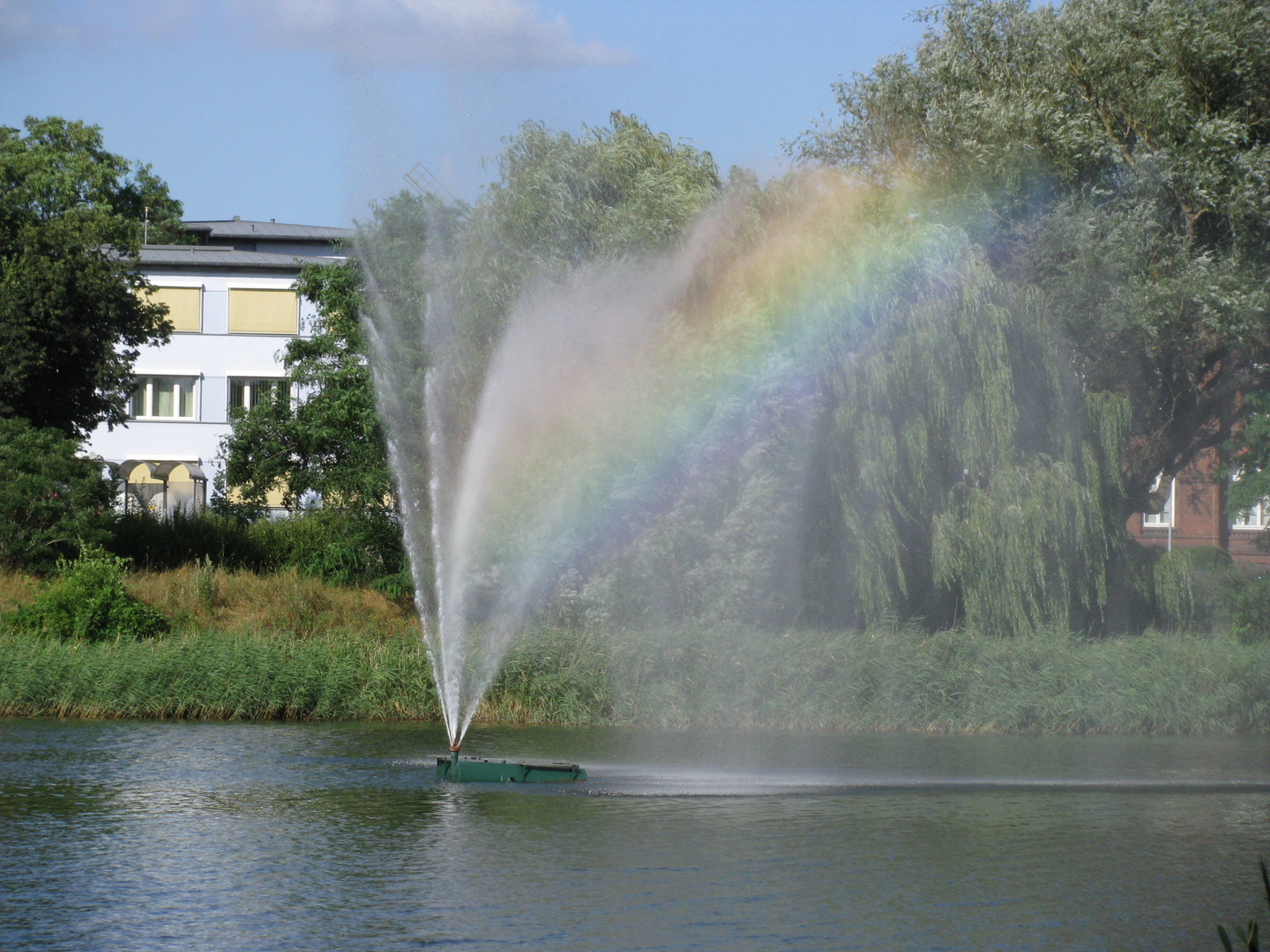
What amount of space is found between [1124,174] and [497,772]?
1903 cm

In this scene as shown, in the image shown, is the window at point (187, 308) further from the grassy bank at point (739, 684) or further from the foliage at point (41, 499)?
the grassy bank at point (739, 684)

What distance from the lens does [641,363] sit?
25531 mm

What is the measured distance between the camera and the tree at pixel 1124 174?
2683 cm

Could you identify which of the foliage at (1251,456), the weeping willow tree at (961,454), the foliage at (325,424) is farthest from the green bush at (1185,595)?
the foliage at (325,424)

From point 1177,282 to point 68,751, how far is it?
2174 cm

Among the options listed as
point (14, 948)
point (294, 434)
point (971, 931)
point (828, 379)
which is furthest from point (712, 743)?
point (294, 434)

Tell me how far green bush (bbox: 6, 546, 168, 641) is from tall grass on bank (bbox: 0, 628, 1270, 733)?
1.93m

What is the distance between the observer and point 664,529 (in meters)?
25.1

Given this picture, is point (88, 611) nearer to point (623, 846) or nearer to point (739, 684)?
point (739, 684)

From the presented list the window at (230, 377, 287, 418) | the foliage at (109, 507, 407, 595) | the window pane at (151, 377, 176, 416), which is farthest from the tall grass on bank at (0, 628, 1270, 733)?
the window pane at (151, 377, 176, 416)

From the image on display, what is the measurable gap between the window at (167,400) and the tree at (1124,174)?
34961mm

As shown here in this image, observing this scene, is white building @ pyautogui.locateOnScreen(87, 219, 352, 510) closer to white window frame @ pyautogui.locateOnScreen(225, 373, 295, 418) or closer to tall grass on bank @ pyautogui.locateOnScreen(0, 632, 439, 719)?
white window frame @ pyautogui.locateOnScreen(225, 373, 295, 418)

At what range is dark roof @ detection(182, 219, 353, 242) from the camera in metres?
69.2

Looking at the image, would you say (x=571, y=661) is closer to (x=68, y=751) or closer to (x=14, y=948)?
(x=68, y=751)
